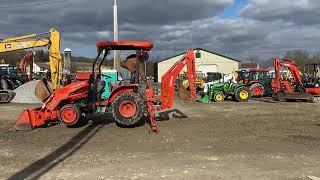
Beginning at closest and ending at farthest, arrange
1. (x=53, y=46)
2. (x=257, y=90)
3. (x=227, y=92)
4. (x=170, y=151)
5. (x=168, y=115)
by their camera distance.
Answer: (x=170, y=151) < (x=168, y=115) < (x=53, y=46) < (x=227, y=92) < (x=257, y=90)

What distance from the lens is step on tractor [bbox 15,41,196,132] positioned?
1446 cm

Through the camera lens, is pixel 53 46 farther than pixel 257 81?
No

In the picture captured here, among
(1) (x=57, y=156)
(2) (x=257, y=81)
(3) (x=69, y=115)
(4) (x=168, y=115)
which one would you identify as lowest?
(1) (x=57, y=156)

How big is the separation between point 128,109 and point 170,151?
416 centimetres

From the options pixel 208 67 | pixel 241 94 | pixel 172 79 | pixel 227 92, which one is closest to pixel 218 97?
pixel 227 92

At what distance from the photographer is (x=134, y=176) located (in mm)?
8203

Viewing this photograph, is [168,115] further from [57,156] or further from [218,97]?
[218,97]

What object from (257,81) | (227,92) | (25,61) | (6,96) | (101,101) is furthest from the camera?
(25,61)

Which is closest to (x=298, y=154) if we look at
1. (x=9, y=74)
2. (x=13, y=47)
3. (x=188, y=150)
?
(x=188, y=150)

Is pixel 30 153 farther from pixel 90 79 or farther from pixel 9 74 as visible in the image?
pixel 9 74

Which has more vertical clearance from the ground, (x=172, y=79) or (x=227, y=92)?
(x=172, y=79)

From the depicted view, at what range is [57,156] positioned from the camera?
10.2 m

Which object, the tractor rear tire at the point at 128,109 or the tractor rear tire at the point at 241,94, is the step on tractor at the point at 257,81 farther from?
the tractor rear tire at the point at 128,109

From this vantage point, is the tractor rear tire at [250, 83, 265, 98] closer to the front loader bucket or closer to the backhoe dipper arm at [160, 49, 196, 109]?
the backhoe dipper arm at [160, 49, 196, 109]
